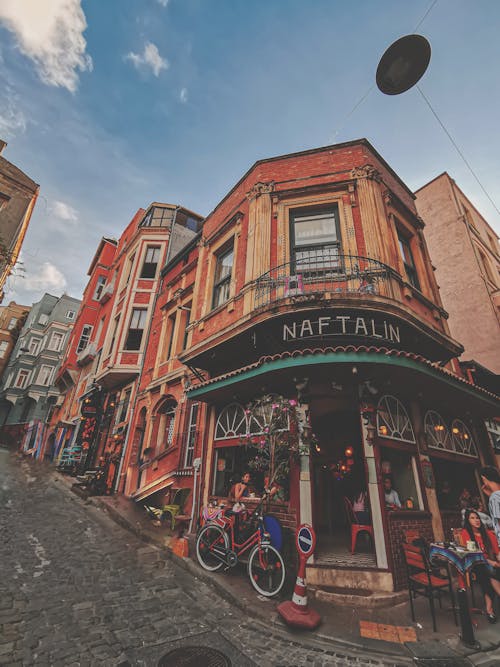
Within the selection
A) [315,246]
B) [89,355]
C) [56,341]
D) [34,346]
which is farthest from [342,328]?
[34,346]

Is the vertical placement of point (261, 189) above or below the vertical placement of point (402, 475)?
above

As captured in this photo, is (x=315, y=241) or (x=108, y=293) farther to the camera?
(x=108, y=293)

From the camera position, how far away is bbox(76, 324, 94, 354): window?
77.8 ft

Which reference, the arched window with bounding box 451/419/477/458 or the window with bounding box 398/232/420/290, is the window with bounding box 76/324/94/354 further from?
the arched window with bounding box 451/419/477/458

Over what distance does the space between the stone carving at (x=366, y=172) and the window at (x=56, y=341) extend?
122 feet

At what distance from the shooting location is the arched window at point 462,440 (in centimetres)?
838

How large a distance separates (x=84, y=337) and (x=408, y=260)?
23.3 m

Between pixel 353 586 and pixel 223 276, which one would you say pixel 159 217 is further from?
pixel 353 586

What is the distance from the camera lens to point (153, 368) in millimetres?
13609

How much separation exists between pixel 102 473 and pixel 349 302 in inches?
507

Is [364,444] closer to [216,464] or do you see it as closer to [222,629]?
[222,629]

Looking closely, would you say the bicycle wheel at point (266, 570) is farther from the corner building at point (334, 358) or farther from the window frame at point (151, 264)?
the window frame at point (151, 264)

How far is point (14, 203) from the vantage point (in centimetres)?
1404

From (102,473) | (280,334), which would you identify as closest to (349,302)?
(280,334)
